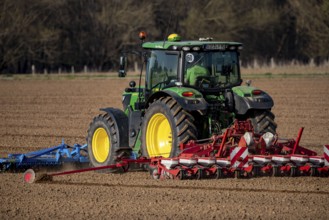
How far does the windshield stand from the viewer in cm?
1102

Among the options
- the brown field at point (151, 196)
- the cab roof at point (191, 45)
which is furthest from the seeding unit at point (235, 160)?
the cab roof at point (191, 45)

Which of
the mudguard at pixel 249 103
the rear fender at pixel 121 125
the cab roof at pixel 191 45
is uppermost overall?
the cab roof at pixel 191 45

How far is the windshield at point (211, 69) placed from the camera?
11.0 meters

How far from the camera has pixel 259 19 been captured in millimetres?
54750

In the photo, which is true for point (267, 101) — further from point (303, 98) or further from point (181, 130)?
point (303, 98)

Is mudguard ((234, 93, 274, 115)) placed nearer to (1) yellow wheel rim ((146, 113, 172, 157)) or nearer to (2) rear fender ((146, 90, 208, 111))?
(2) rear fender ((146, 90, 208, 111))

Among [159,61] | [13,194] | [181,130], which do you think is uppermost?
[159,61]

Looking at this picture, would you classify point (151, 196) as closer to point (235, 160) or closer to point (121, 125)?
point (235, 160)

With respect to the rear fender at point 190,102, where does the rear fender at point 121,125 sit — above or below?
below

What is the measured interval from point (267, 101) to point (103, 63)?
4138 cm

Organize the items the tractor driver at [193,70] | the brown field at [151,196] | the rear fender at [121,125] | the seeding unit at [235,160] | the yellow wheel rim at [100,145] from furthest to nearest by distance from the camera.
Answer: the yellow wheel rim at [100,145], the rear fender at [121,125], the tractor driver at [193,70], the seeding unit at [235,160], the brown field at [151,196]

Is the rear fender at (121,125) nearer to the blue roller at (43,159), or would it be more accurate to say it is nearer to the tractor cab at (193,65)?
the tractor cab at (193,65)

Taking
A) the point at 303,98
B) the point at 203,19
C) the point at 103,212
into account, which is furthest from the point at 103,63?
the point at 103,212

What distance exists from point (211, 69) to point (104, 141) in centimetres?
226
